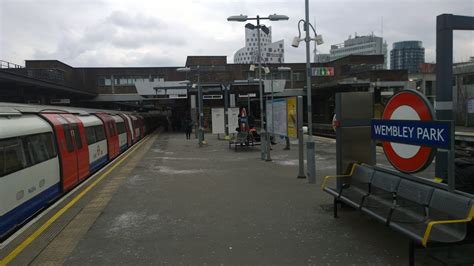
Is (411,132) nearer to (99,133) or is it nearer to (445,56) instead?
(445,56)

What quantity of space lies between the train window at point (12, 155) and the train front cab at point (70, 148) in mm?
2076

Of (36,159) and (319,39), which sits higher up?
(319,39)

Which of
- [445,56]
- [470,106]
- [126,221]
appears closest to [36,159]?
[126,221]

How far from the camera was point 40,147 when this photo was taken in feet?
25.7

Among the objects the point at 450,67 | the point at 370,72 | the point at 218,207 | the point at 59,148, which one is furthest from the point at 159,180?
the point at 370,72

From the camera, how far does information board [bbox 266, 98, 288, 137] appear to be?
1223cm

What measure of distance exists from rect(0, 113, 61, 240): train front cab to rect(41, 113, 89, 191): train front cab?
39 cm

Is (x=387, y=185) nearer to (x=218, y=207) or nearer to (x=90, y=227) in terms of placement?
(x=218, y=207)

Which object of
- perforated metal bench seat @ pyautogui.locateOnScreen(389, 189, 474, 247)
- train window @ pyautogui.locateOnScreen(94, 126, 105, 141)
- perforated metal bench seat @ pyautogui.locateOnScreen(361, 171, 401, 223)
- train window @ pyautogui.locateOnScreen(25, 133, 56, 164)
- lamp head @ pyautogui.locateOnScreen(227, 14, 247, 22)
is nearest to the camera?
perforated metal bench seat @ pyautogui.locateOnScreen(389, 189, 474, 247)

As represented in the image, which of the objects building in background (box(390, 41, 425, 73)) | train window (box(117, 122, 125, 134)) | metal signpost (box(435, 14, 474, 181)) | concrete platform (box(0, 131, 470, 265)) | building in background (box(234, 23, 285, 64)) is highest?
building in background (box(390, 41, 425, 73))

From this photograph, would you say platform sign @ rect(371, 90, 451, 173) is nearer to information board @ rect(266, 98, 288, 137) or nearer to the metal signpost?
the metal signpost

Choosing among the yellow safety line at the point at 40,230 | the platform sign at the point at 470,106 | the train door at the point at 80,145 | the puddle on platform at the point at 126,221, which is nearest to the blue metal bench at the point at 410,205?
the puddle on platform at the point at 126,221

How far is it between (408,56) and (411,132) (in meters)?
80.8

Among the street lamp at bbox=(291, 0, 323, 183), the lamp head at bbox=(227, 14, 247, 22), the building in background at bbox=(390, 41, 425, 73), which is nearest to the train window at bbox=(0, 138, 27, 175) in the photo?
the street lamp at bbox=(291, 0, 323, 183)
